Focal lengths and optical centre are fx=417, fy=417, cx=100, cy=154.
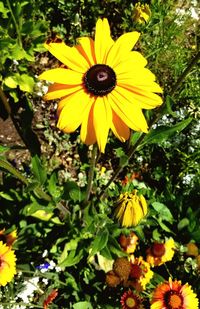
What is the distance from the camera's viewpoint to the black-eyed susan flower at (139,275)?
206 cm

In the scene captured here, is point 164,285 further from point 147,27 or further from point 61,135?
point 147,27

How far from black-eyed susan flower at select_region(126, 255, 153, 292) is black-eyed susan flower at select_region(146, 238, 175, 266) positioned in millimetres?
43

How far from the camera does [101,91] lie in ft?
4.39

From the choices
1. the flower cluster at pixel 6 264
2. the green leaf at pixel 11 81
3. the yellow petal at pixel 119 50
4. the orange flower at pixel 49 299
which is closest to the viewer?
the yellow petal at pixel 119 50

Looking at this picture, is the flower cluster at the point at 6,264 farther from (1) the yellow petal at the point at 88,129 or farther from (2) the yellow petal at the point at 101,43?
(2) the yellow petal at the point at 101,43

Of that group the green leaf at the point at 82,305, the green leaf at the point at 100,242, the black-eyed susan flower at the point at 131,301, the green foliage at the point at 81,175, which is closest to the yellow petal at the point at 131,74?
the green foliage at the point at 81,175

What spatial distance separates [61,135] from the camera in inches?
108

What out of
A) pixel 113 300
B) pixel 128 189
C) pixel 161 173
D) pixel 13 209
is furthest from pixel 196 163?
pixel 13 209

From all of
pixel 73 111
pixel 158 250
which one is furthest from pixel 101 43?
pixel 158 250

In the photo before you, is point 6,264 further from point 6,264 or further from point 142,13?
point 142,13

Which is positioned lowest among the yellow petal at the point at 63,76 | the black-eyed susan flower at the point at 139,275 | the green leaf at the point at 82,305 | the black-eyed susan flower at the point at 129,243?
the green leaf at the point at 82,305

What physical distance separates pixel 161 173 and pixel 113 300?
84 cm

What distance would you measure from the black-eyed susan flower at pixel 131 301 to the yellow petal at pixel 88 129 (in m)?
1.04

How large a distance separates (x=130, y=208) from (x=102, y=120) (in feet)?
1.73
